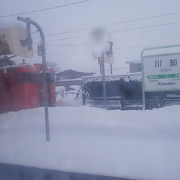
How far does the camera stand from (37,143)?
780 centimetres

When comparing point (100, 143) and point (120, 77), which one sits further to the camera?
point (120, 77)

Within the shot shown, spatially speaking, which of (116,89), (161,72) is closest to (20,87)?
(116,89)

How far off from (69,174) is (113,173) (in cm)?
81

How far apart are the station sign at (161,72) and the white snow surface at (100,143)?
83 cm

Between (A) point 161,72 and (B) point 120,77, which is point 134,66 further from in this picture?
(A) point 161,72

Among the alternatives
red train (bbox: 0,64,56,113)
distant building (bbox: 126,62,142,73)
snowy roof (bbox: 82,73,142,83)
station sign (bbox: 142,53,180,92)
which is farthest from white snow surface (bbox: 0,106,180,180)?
distant building (bbox: 126,62,142,73)

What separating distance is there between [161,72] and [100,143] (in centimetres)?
411

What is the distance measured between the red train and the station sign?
6537 millimetres

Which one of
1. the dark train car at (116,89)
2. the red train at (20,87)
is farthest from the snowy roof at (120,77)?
the red train at (20,87)

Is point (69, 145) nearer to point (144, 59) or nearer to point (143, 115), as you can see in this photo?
point (143, 115)

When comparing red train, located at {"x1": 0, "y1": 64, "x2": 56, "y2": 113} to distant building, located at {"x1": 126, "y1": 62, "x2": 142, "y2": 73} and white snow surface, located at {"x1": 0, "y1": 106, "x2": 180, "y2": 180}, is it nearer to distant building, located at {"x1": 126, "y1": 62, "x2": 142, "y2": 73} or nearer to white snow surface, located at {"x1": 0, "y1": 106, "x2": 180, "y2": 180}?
white snow surface, located at {"x1": 0, "y1": 106, "x2": 180, "y2": 180}

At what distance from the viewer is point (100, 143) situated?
24.1ft

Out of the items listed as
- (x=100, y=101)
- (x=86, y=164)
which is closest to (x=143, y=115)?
(x=86, y=164)

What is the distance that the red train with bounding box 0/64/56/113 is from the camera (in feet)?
45.6
